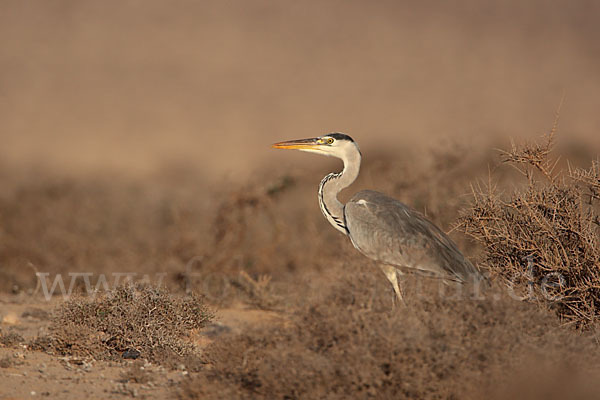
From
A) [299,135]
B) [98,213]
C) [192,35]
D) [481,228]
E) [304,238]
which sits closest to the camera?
[481,228]

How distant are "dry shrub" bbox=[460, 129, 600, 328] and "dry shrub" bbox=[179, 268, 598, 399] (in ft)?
3.45

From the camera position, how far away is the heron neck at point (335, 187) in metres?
6.66

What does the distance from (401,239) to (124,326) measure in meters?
2.56

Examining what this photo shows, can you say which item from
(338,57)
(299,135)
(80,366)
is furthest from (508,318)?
(338,57)

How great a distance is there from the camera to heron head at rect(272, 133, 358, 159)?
6.79 metres

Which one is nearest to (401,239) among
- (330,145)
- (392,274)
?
(392,274)

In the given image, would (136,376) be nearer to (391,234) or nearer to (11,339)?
(11,339)

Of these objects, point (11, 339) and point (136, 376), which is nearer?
point (136, 376)

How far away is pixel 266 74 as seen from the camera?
37469 mm

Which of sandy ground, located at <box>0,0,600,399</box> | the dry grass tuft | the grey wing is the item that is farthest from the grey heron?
the dry grass tuft

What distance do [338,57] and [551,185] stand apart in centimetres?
3252

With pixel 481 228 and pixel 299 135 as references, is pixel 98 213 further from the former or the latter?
pixel 299 135

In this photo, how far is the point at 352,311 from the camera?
4258mm

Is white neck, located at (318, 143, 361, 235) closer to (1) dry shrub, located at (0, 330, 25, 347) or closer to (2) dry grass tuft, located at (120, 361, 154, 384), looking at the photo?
(2) dry grass tuft, located at (120, 361, 154, 384)
